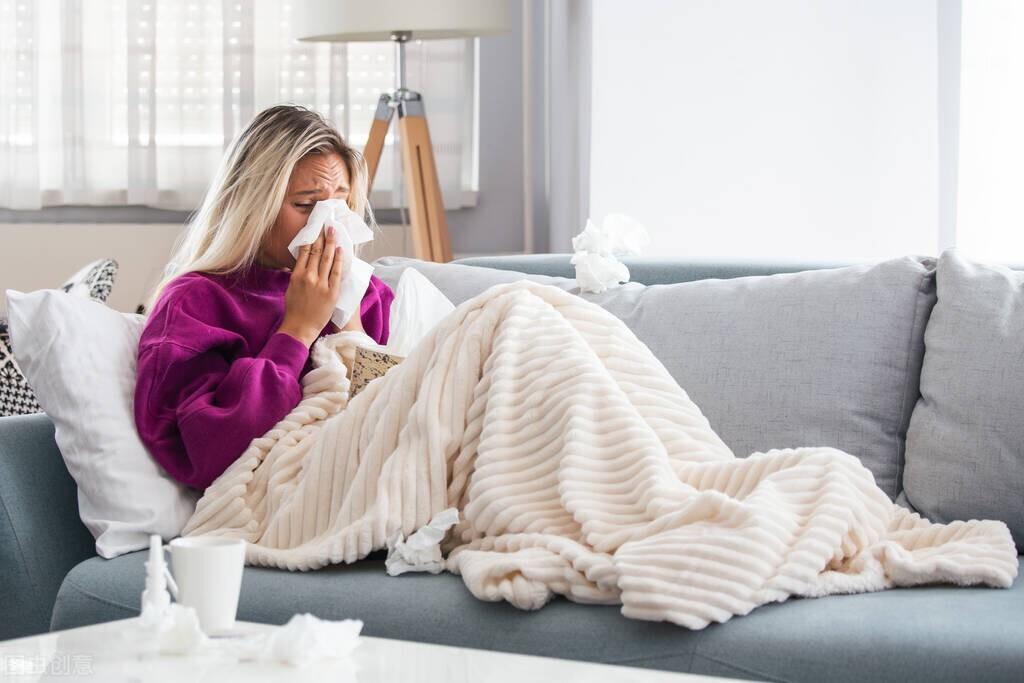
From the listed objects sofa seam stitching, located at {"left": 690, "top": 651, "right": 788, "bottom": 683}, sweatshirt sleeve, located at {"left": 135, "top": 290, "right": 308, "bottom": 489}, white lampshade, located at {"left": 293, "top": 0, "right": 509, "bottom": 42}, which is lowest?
sofa seam stitching, located at {"left": 690, "top": 651, "right": 788, "bottom": 683}

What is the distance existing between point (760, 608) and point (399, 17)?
198cm

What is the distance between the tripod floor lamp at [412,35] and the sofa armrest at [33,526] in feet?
4.91

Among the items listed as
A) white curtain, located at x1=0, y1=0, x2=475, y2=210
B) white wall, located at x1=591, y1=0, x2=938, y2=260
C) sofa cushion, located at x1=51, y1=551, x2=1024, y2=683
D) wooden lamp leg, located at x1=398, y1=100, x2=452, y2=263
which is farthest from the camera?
white curtain, located at x1=0, y1=0, x2=475, y2=210

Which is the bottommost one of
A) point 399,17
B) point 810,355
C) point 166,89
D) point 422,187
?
point 810,355

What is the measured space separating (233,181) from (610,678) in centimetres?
120

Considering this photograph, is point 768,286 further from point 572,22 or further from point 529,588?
point 572,22

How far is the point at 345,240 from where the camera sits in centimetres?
182

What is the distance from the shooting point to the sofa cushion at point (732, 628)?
117 centimetres

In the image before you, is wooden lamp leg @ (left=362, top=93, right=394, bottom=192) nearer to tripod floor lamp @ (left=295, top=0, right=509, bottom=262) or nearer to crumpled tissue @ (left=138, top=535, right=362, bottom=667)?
tripod floor lamp @ (left=295, top=0, right=509, bottom=262)

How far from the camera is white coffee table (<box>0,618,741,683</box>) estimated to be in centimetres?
89

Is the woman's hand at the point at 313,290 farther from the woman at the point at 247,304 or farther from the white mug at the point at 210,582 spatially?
the white mug at the point at 210,582

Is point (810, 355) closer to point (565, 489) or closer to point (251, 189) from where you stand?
point (565, 489)

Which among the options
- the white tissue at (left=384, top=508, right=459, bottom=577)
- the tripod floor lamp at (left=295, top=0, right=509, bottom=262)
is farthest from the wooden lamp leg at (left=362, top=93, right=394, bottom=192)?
the white tissue at (left=384, top=508, right=459, bottom=577)

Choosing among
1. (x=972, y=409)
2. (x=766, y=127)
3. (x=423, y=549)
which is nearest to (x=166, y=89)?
(x=766, y=127)
